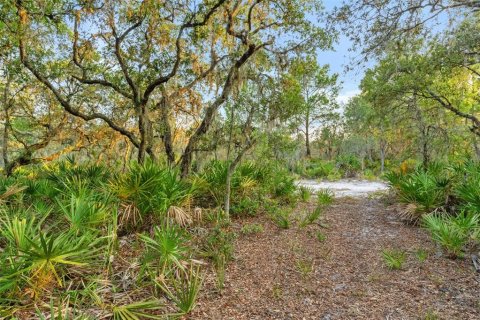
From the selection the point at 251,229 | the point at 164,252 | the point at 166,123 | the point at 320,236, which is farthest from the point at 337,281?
the point at 166,123

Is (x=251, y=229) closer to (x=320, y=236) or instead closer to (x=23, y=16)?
(x=320, y=236)

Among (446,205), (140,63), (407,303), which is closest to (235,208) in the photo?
(407,303)

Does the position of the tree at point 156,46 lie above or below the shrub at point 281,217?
above

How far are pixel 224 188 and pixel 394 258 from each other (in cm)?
381

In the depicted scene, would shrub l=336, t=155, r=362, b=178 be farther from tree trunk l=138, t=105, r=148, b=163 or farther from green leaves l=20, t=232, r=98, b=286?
green leaves l=20, t=232, r=98, b=286

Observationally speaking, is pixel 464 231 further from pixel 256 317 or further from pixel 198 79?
pixel 198 79

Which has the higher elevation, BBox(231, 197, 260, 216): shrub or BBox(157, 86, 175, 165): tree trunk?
BBox(157, 86, 175, 165): tree trunk

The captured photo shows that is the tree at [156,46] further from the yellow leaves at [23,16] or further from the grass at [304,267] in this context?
the grass at [304,267]

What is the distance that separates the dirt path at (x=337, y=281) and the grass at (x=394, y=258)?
0.28 ft

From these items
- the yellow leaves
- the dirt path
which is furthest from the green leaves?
the yellow leaves

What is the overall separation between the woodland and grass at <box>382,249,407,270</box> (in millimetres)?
25

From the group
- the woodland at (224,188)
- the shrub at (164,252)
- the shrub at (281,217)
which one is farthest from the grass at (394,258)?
the shrub at (164,252)

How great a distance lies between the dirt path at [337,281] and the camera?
3562 mm

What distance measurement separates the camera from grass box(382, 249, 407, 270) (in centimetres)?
455
